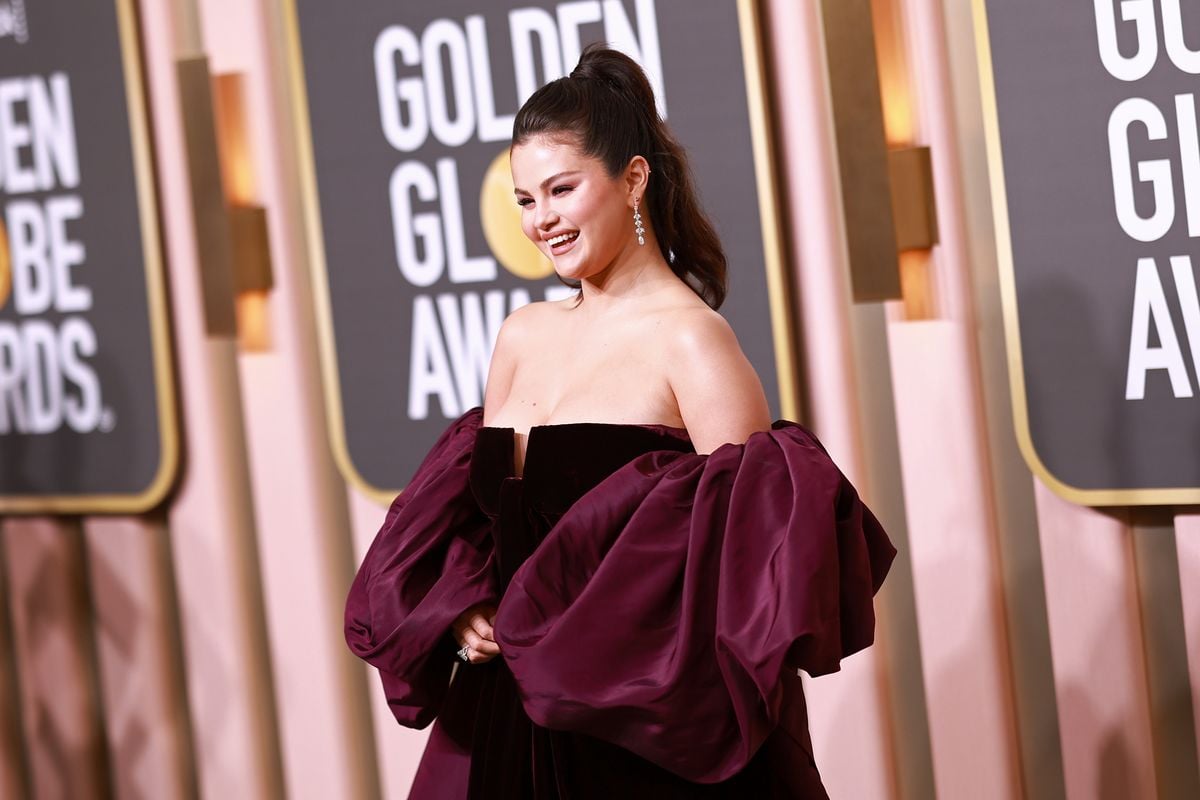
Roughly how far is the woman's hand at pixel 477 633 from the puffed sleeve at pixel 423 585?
0.01m

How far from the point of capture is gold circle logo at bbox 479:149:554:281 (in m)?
2.27

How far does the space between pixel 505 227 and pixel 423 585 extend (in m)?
0.83

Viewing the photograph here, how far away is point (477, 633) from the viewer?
5.08 feet

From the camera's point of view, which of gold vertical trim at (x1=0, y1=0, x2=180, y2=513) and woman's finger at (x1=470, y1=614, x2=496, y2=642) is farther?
gold vertical trim at (x1=0, y1=0, x2=180, y2=513)

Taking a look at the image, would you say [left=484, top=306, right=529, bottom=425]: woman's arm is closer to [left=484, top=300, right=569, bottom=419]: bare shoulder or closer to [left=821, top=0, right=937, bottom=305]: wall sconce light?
[left=484, top=300, right=569, bottom=419]: bare shoulder

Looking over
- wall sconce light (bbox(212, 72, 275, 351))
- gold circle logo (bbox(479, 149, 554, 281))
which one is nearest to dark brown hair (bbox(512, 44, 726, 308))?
gold circle logo (bbox(479, 149, 554, 281))

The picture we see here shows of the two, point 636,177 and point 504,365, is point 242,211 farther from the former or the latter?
point 636,177

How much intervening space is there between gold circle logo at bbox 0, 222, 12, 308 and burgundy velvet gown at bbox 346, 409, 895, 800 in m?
1.39

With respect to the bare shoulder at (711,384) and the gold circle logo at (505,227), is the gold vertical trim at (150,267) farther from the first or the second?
the bare shoulder at (711,384)

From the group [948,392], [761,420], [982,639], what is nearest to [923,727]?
[982,639]

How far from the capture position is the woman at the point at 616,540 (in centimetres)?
138

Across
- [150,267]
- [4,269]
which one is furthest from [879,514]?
[4,269]

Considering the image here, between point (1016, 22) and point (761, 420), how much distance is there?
0.72 meters

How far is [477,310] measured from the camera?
232 centimetres
